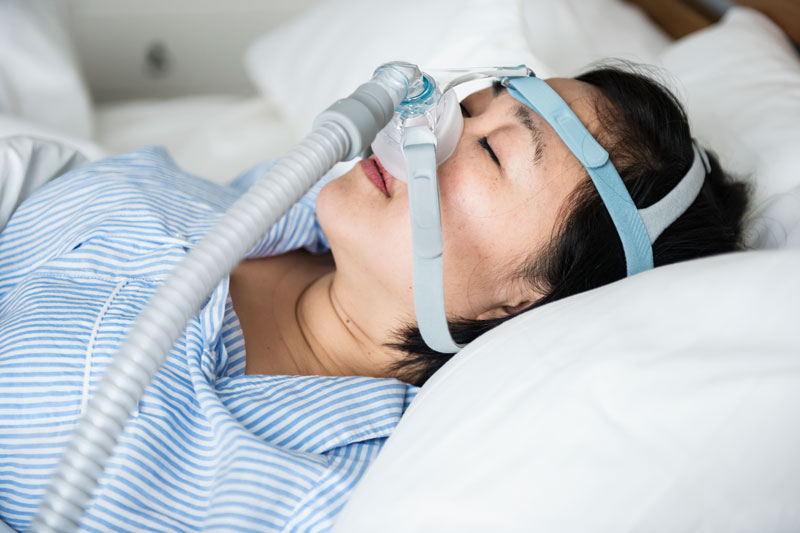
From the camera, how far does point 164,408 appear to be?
2.82 ft

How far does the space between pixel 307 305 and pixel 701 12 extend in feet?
3.82

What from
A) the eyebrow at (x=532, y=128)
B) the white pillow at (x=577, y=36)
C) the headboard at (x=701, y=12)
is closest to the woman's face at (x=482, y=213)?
the eyebrow at (x=532, y=128)

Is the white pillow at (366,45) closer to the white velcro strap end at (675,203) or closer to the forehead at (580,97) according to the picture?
the forehead at (580,97)

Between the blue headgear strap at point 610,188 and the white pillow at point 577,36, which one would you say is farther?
the white pillow at point 577,36

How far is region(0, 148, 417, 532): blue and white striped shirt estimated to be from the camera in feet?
2.60

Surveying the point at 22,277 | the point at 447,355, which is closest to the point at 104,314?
the point at 22,277

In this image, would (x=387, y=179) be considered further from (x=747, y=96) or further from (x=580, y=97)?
(x=747, y=96)

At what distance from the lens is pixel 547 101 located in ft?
3.05

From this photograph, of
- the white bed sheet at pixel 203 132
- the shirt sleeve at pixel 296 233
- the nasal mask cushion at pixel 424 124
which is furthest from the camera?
the white bed sheet at pixel 203 132

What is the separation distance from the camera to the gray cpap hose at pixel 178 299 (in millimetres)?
530

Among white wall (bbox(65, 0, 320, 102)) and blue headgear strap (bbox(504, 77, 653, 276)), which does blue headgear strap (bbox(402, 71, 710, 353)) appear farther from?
white wall (bbox(65, 0, 320, 102))

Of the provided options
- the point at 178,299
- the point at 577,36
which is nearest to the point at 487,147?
the point at 178,299

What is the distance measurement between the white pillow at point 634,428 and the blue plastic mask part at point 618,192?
19 centimetres

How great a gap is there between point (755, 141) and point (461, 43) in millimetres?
554
